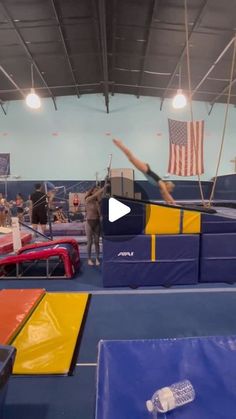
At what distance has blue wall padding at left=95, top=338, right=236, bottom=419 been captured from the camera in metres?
1.26

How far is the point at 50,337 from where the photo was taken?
2.55m

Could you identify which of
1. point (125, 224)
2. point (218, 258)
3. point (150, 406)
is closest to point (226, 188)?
point (218, 258)

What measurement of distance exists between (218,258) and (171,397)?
2.62m

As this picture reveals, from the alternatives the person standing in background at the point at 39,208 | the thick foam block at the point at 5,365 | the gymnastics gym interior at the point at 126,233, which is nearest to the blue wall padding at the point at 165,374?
the gymnastics gym interior at the point at 126,233

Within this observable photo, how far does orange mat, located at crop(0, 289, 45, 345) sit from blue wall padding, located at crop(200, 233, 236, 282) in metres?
2.14

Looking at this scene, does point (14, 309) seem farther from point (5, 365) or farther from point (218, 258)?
point (218, 258)

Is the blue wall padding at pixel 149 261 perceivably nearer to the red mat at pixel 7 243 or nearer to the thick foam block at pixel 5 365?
the thick foam block at pixel 5 365

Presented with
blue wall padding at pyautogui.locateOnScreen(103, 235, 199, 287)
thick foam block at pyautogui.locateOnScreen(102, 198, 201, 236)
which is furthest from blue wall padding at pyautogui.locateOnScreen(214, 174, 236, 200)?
thick foam block at pyautogui.locateOnScreen(102, 198, 201, 236)

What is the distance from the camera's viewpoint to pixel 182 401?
129cm

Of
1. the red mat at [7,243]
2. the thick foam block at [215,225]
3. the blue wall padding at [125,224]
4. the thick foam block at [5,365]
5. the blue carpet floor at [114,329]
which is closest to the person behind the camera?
the thick foam block at [5,365]

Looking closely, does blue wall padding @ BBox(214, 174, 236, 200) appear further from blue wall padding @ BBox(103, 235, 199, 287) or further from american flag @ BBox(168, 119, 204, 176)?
american flag @ BBox(168, 119, 204, 176)

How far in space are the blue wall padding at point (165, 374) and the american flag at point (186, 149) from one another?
1.06 metres

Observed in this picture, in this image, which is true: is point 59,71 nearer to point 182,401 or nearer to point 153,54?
point 153,54

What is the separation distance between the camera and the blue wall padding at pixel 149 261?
12.0 feet
